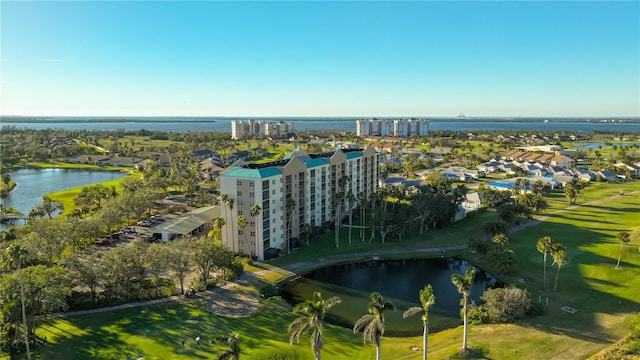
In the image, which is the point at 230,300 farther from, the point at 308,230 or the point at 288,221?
the point at 308,230

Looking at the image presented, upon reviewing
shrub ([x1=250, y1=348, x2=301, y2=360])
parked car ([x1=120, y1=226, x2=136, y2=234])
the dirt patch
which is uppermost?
parked car ([x1=120, y1=226, x2=136, y2=234])

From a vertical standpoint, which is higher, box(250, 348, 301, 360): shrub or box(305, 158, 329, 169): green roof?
box(305, 158, 329, 169): green roof

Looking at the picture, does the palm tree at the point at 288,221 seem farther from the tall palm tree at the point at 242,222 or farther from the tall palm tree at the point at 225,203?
the tall palm tree at the point at 225,203

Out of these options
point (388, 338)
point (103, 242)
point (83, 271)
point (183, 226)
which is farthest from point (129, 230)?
point (388, 338)

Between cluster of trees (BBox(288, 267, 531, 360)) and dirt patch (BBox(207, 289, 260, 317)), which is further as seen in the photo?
dirt patch (BBox(207, 289, 260, 317))

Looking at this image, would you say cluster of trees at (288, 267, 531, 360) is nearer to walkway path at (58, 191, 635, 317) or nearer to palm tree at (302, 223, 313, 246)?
walkway path at (58, 191, 635, 317)

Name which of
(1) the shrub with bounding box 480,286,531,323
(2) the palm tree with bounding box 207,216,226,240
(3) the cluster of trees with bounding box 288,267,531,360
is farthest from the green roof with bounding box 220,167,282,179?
(1) the shrub with bounding box 480,286,531,323

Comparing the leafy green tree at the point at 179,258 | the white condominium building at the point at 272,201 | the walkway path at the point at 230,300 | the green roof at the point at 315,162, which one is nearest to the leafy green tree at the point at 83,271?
the walkway path at the point at 230,300
